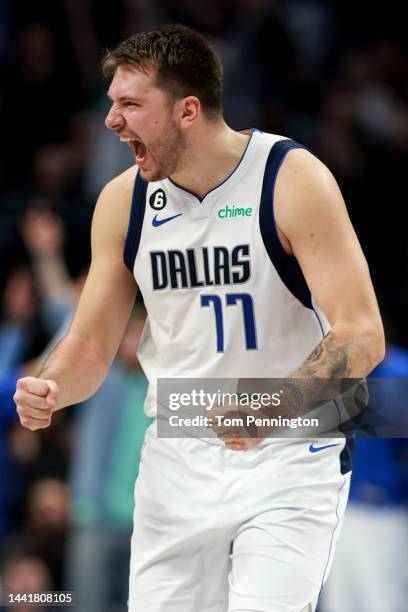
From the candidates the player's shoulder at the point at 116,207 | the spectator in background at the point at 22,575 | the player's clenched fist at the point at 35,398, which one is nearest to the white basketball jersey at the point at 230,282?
the player's shoulder at the point at 116,207

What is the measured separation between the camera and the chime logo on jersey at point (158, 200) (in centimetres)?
493

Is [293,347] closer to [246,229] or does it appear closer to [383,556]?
[246,229]

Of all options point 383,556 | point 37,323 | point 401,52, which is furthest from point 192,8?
point 383,556

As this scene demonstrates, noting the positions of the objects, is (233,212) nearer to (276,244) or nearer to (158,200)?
(276,244)

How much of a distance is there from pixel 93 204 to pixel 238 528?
6620 mm

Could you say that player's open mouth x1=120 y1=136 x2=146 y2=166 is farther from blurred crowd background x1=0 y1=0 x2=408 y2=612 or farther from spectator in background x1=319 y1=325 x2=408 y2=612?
spectator in background x1=319 y1=325 x2=408 y2=612

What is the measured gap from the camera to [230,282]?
4734mm

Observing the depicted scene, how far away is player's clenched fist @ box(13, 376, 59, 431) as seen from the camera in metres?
4.36

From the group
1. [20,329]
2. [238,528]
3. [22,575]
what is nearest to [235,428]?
[238,528]

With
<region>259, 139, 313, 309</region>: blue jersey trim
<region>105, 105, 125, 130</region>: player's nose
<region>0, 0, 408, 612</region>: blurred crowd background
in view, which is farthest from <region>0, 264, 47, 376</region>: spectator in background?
<region>259, 139, 313, 309</region>: blue jersey trim

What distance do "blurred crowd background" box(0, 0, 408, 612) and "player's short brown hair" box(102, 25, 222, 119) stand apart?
380 centimetres

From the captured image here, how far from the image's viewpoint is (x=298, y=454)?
4609mm

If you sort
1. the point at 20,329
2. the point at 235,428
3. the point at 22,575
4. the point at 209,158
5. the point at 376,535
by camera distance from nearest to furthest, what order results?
the point at 235,428
the point at 209,158
the point at 22,575
the point at 376,535
the point at 20,329

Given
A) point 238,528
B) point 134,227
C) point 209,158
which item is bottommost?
point 238,528
